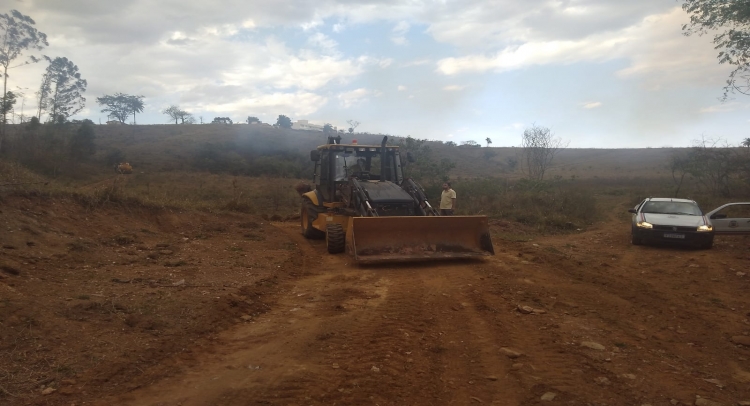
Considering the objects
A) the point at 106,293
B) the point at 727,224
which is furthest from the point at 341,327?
the point at 727,224

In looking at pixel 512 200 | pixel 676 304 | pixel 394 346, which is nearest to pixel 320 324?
pixel 394 346

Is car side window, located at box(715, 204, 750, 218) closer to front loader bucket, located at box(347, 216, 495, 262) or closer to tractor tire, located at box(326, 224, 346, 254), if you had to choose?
front loader bucket, located at box(347, 216, 495, 262)

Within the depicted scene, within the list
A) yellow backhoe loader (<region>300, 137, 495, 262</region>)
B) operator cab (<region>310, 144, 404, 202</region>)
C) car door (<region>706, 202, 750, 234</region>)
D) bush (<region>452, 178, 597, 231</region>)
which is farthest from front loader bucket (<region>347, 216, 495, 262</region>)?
bush (<region>452, 178, 597, 231</region>)

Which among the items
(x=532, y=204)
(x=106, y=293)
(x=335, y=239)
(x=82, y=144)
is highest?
(x=82, y=144)

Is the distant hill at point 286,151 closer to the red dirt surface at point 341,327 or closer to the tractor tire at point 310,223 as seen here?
the tractor tire at point 310,223

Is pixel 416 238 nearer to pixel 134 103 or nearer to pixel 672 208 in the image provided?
pixel 672 208

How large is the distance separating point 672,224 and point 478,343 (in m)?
9.61

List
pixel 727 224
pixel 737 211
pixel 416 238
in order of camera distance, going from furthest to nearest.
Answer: pixel 737 211, pixel 727 224, pixel 416 238

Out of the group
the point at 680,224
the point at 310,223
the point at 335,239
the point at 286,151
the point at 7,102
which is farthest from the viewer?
the point at 286,151

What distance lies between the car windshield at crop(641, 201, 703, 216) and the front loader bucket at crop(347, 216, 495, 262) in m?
6.35

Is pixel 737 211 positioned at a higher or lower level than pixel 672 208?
lower

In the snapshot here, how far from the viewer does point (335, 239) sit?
10.6 m

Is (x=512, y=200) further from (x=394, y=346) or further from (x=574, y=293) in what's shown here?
(x=394, y=346)

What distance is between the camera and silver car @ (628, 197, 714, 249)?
12.3 m
